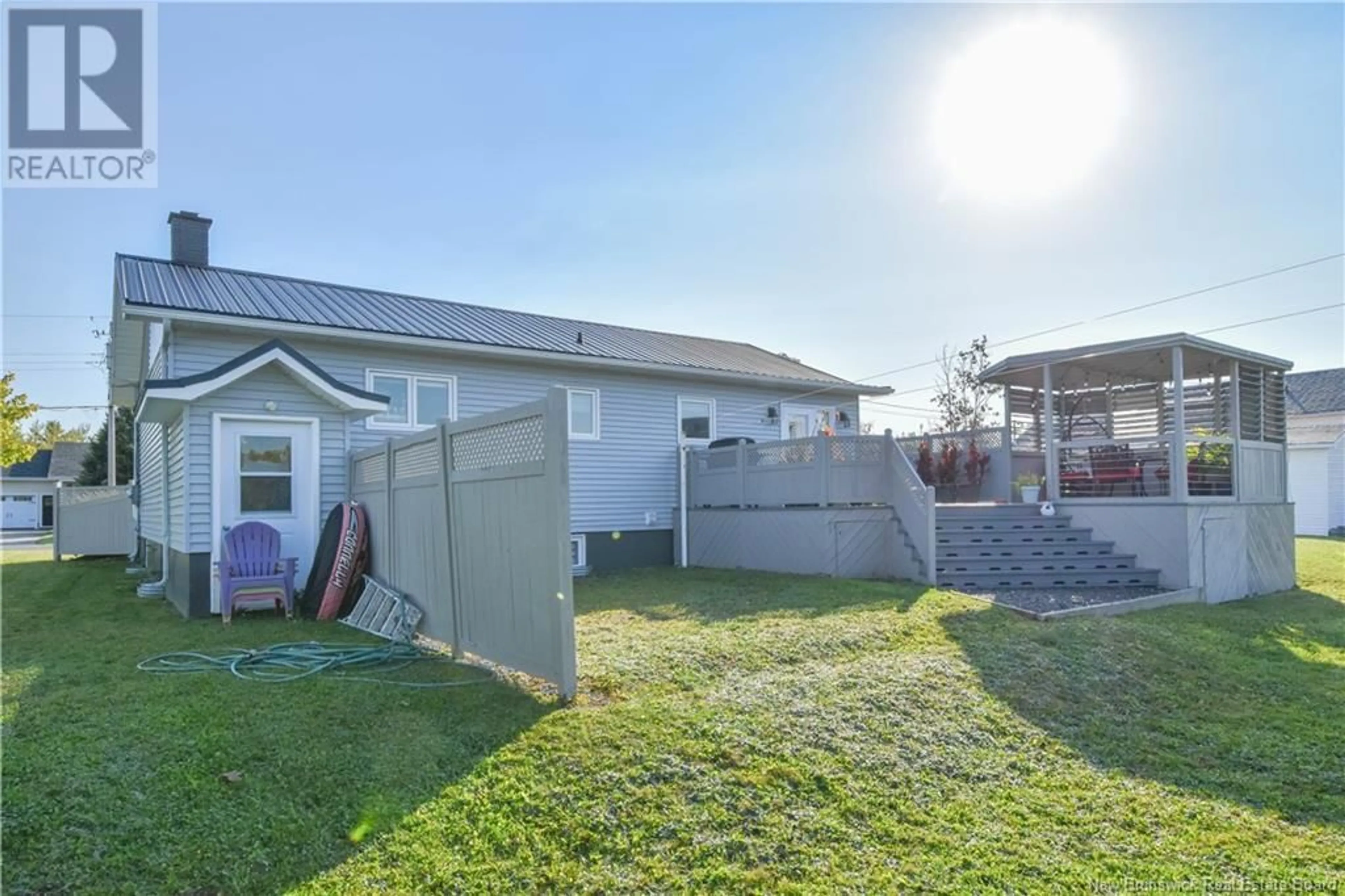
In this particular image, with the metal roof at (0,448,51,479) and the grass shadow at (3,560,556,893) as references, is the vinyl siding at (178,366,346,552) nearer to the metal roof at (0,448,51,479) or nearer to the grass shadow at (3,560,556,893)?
the grass shadow at (3,560,556,893)

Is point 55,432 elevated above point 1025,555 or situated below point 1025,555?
above

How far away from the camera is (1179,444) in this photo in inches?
365

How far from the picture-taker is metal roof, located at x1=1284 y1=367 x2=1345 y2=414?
73.2ft

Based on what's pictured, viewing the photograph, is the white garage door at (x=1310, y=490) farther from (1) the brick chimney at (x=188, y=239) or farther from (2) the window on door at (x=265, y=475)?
(1) the brick chimney at (x=188, y=239)

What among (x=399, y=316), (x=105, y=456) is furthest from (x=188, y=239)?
(x=105, y=456)

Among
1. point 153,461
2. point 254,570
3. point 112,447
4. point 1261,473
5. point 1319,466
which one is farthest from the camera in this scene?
point 112,447

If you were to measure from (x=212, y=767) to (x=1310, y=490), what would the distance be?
27.1m

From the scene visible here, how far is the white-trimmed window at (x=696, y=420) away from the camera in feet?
42.6

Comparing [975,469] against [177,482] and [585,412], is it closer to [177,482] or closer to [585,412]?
[585,412]

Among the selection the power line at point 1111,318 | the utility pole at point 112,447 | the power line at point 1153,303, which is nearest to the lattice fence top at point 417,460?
the power line at point 1111,318

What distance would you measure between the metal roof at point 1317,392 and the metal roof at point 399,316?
54.7 ft

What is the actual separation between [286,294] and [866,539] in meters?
8.78

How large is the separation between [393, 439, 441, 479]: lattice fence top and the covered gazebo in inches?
331
